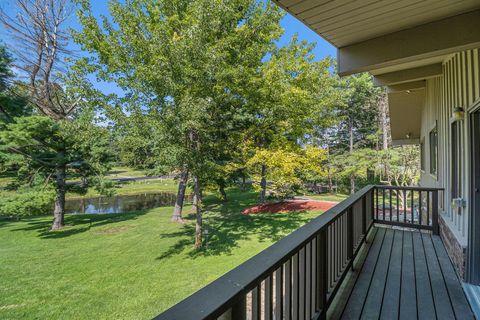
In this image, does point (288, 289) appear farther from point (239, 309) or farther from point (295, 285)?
point (239, 309)

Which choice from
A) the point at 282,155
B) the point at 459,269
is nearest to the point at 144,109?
the point at 282,155

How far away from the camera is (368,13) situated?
219cm

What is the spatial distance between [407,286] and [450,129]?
7.72ft

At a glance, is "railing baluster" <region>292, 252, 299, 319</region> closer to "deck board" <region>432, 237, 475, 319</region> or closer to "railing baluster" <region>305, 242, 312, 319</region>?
"railing baluster" <region>305, 242, 312, 319</region>

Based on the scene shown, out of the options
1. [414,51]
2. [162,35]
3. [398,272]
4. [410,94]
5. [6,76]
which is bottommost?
[398,272]

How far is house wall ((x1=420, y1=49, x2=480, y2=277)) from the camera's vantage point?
284 centimetres

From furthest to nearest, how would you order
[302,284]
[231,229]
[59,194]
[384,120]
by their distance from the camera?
[384,120] → [59,194] → [231,229] → [302,284]

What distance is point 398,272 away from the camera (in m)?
3.18

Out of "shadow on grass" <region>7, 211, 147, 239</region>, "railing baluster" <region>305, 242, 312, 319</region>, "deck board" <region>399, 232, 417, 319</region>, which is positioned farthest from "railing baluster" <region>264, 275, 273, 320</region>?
"shadow on grass" <region>7, 211, 147, 239</region>

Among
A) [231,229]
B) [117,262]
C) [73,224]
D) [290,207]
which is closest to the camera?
[117,262]

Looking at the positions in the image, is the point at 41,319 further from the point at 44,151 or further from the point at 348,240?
the point at 44,151

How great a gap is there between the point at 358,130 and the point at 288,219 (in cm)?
1441

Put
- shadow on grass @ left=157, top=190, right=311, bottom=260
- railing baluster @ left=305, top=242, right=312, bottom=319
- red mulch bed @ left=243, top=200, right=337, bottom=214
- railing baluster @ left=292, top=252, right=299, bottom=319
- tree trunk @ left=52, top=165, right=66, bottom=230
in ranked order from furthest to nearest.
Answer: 1. red mulch bed @ left=243, top=200, right=337, bottom=214
2. tree trunk @ left=52, top=165, right=66, bottom=230
3. shadow on grass @ left=157, top=190, right=311, bottom=260
4. railing baluster @ left=305, top=242, right=312, bottom=319
5. railing baluster @ left=292, top=252, right=299, bottom=319

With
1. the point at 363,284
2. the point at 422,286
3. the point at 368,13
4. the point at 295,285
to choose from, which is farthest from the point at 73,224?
the point at 368,13
